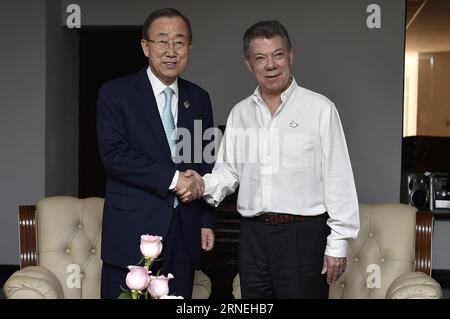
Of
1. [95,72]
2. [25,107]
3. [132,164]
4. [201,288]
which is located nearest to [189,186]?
[132,164]

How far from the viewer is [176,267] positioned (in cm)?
274

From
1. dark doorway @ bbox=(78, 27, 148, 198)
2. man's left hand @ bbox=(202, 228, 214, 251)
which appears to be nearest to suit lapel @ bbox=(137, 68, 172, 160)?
man's left hand @ bbox=(202, 228, 214, 251)

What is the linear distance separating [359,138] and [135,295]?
14.1 feet

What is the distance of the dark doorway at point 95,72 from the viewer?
671 cm

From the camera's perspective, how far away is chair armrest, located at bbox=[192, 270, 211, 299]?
3.26m

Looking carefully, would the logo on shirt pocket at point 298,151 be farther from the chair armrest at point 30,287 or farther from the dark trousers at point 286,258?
the chair armrest at point 30,287

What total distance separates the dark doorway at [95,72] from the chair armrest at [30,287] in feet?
13.0

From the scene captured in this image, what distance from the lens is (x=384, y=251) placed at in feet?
10.4

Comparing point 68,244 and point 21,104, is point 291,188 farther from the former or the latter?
point 21,104

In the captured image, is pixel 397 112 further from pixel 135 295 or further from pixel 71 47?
pixel 135 295

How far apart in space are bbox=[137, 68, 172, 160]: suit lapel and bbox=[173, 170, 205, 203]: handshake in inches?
4.1

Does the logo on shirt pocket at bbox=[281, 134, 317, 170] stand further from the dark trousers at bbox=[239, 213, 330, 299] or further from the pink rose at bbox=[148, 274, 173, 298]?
the pink rose at bbox=[148, 274, 173, 298]

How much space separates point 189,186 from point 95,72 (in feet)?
14.6
